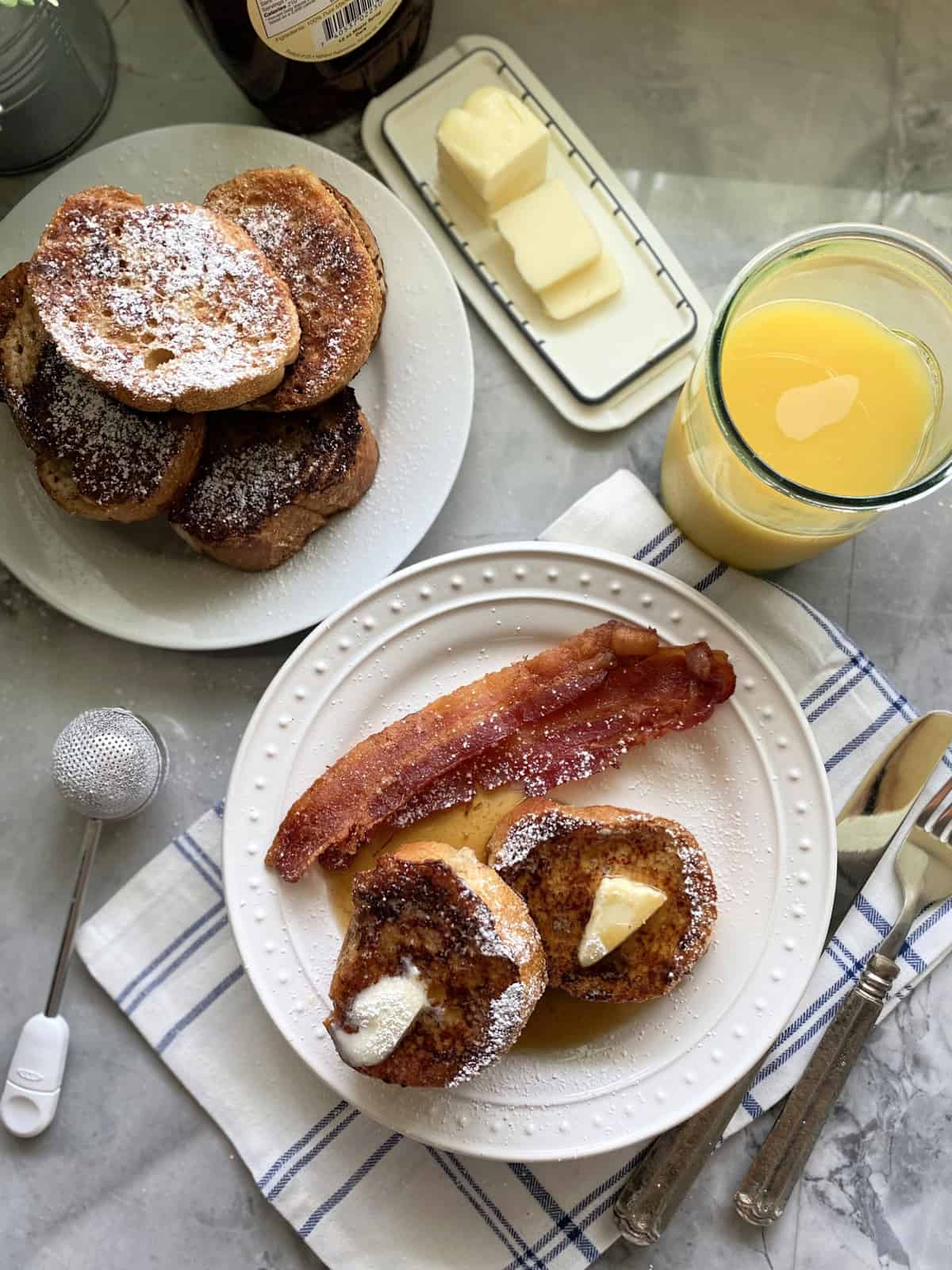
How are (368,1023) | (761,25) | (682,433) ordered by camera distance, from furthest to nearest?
(761,25) → (682,433) → (368,1023)

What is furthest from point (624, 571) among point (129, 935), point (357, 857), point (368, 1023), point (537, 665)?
point (129, 935)

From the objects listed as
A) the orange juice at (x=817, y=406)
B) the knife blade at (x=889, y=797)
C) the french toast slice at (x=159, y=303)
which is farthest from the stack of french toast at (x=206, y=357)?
the knife blade at (x=889, y=797)

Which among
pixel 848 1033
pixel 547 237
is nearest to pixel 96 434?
pixel 547 237

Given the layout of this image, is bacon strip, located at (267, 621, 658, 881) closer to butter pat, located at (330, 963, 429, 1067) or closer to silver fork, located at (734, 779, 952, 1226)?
butter pat, located at (330, 963, 429, 1067)

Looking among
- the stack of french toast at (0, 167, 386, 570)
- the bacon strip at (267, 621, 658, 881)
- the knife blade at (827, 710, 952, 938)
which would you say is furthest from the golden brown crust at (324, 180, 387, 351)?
the knife blade at (827, 710, 952, 938)

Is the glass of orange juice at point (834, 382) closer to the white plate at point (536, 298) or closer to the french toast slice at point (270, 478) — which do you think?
the white plate at point (536, 298)

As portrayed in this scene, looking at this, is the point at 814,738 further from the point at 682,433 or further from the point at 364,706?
the point at 364,706

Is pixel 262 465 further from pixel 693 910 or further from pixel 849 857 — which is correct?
pixel 849 857

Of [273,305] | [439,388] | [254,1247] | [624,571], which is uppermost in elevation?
[273,305]
